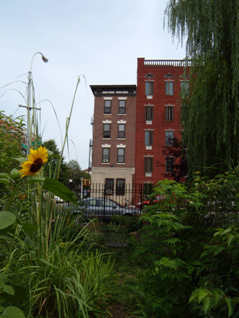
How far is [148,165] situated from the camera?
3181cm

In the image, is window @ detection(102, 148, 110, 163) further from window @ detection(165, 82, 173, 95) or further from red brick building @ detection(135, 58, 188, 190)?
window @ detection(165, 82, 173, 95)

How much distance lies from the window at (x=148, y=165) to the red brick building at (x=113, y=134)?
228 centimetres

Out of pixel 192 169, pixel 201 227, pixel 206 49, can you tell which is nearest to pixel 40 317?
pixel 201 227

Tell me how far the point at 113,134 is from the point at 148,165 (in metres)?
6.08

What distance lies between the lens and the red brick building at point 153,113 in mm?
31781

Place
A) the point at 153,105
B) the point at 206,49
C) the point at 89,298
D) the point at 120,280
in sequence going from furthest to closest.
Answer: the point at 153,105, the point at 206,49, the point at 120,280, the point at 89,298

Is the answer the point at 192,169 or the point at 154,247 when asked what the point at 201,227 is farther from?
the point at 192,169

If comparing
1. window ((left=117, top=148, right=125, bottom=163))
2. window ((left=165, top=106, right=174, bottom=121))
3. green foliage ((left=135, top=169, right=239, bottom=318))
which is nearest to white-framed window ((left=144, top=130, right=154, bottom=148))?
window ((left=165, top=106, right=174, bottom=121))

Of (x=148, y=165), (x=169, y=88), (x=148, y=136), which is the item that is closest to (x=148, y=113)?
(x=148, y=136)

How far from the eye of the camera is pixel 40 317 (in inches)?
90.1

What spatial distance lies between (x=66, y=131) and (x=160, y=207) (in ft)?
3.59

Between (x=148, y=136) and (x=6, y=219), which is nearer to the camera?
(x=6, y=219)

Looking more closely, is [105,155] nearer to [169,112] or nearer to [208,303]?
[169,112]

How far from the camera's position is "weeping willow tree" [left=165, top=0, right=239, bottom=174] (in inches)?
290
